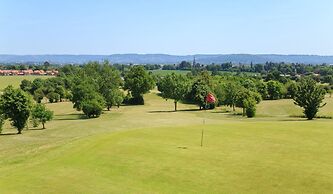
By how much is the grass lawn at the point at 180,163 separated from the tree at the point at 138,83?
69636 millimetres

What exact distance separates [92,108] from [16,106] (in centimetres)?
2531

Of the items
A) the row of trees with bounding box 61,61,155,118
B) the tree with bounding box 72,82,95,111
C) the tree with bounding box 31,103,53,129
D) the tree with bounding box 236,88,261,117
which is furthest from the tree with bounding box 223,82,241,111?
the tree with bounding box 31,103,53,129

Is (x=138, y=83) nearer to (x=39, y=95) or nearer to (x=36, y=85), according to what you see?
(x=39, y=95)

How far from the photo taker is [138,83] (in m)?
120

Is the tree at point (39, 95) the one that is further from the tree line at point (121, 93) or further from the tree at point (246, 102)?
the tree at point (246, 102)

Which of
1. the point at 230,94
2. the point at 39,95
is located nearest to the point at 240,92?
the point at 230,94

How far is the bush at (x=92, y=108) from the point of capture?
8562cm

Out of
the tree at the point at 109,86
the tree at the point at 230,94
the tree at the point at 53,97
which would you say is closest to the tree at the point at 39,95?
the tree at the point at 53,97

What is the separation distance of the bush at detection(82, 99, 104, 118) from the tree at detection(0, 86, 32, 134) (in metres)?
22.5

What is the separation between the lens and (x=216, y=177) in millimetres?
28797

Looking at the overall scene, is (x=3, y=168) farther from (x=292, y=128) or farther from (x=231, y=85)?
(x=231, y=85)

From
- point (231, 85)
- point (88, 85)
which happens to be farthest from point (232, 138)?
point (231, 85)

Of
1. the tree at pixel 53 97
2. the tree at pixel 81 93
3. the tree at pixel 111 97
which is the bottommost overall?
the tree at pixel 53 97

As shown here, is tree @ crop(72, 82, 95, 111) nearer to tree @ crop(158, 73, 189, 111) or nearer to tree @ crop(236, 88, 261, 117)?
tree @ crop(158, 73, 189, 111)
